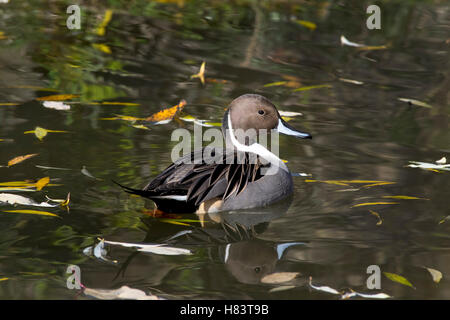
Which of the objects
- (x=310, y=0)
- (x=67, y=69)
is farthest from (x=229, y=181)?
(x=310, y=0)

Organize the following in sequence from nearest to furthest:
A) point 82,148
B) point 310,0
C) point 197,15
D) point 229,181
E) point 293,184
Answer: point 229,181 → point 293,184 → point 82,148 → point 197,15 → point 310,0

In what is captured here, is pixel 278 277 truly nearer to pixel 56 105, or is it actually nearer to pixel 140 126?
pixel 140 126

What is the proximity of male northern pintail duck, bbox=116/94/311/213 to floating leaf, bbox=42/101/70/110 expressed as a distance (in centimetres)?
211

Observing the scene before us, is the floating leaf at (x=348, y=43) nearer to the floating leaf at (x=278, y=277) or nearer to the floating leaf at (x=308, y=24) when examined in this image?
the floating leaf at (x=308, y=24)

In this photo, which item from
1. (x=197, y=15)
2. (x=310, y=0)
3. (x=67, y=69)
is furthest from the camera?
(x=310, y=0)

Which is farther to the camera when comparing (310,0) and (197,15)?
(310,0)

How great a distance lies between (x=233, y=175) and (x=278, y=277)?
4.62 ft

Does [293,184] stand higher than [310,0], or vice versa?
[310,0]

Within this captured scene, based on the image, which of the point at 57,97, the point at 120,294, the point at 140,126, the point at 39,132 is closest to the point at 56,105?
the point at 57,97

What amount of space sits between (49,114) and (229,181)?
8.73ft

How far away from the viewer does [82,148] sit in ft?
22.7

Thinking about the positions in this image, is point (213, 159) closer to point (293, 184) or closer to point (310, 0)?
point (293, 184)

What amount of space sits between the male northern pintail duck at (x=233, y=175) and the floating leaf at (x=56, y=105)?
6.94 feet

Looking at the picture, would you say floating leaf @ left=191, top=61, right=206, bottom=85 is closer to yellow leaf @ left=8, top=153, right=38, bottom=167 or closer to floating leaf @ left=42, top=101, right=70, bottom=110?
floating leaf @ left=42, top=101, right=70, bottom=110
